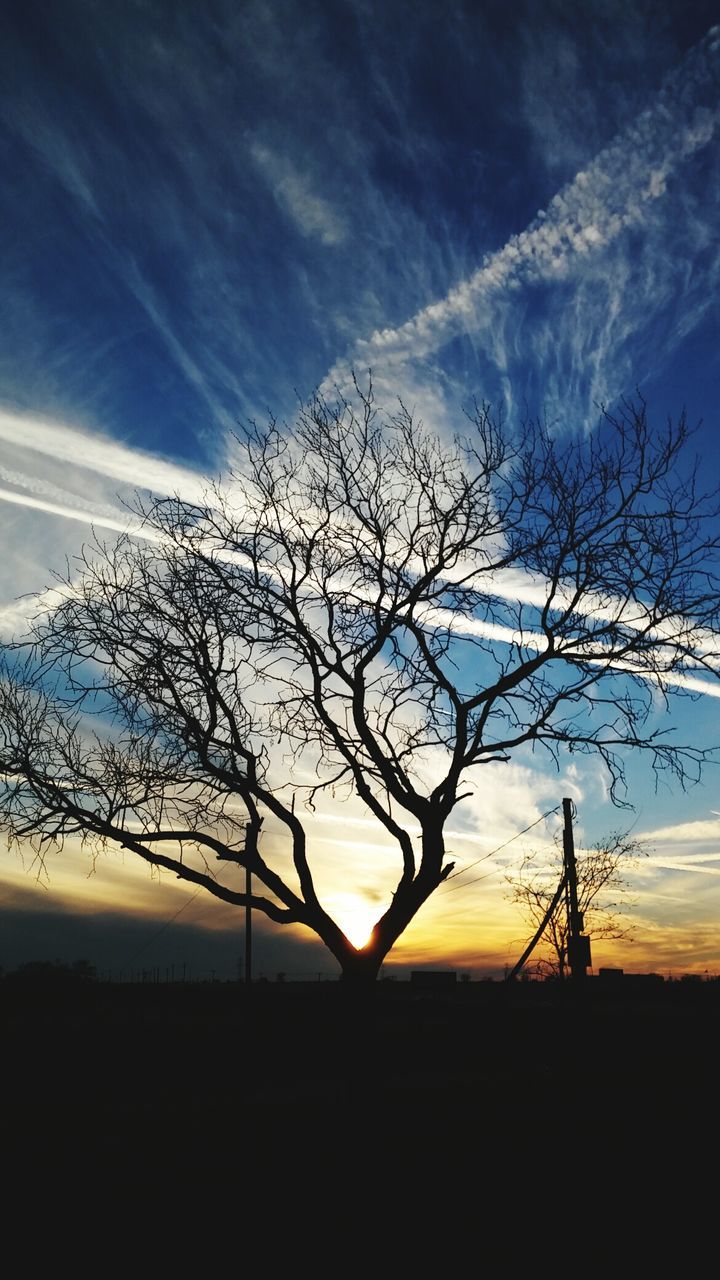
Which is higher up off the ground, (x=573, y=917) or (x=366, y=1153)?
(x=573, y=917)

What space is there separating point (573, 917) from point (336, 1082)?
32.4 ft

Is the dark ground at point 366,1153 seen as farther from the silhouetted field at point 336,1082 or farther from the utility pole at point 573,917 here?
the utility pole at point 573,917

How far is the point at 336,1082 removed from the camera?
49.1 ft

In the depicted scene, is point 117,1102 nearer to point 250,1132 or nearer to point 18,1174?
point 250,1132

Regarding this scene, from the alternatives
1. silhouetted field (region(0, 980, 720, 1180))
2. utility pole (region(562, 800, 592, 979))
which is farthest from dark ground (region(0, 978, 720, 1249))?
utility pole (region(562, 800, 592, 979))

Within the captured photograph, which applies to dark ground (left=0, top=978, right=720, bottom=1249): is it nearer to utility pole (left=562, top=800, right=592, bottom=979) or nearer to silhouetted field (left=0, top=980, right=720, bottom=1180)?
silhouetted field (left=0, top=980, right=720, bottom=1180)

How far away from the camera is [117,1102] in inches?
559

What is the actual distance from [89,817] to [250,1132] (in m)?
4.42

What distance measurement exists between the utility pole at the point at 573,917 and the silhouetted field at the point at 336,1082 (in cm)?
113

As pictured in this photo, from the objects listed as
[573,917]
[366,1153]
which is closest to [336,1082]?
[366,1153]

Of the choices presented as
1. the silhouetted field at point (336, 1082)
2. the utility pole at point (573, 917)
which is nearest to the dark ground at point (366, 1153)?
the silhouetted field at point (336, 1082)

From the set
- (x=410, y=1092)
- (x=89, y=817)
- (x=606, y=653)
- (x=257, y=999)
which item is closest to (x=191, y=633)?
(x=89, y=817)

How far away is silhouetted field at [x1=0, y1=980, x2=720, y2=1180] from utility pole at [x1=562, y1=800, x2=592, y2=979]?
3.69ft

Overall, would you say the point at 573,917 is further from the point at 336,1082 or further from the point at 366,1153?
the point at 366,1153
